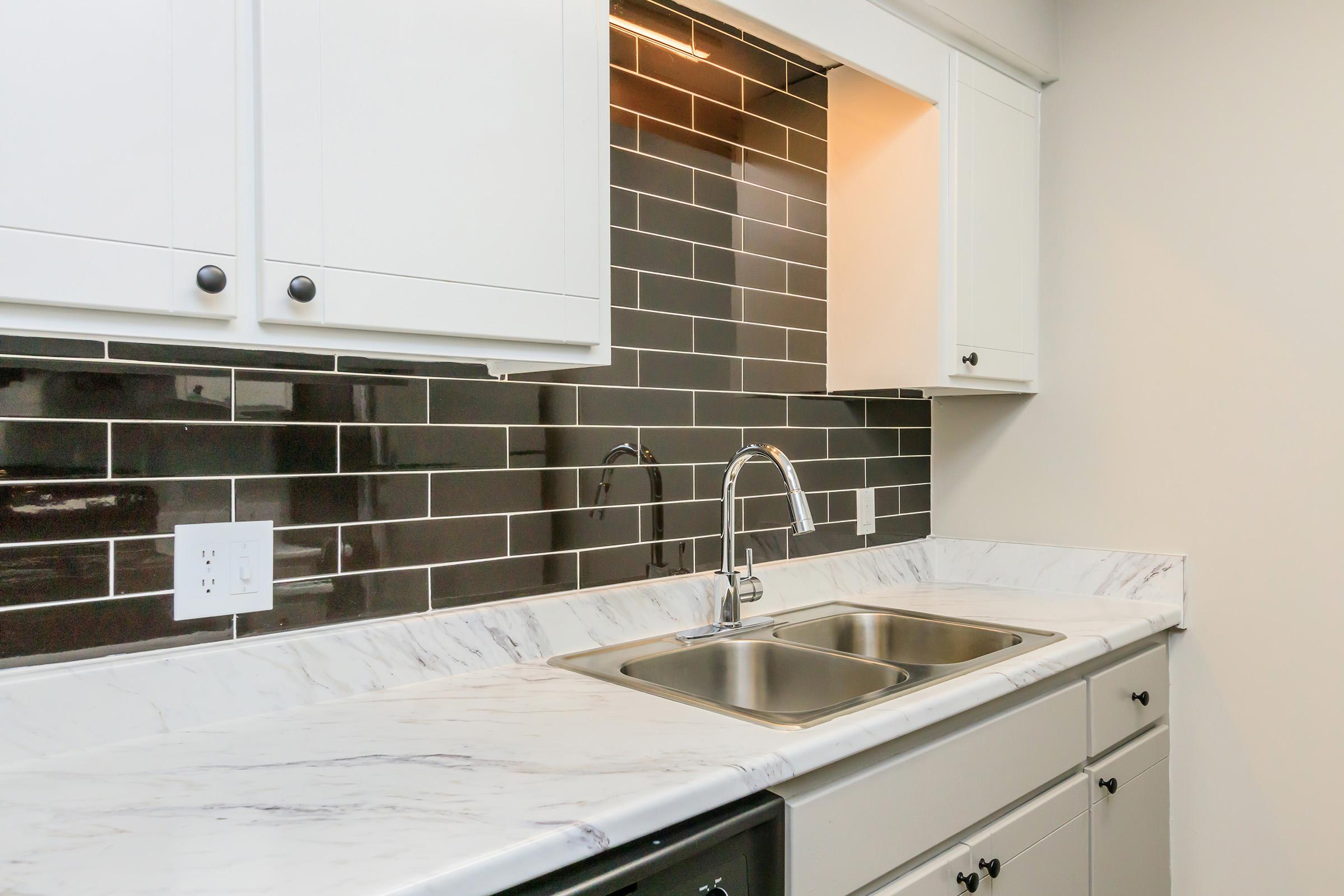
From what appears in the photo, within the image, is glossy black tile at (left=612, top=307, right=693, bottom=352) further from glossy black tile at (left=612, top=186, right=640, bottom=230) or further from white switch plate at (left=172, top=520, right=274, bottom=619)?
white switch plate at (left=172, top=520, right=274, bottom=619)

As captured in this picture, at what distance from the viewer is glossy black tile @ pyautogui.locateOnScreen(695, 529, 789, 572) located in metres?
1.94

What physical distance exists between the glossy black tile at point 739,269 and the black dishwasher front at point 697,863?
118 cm

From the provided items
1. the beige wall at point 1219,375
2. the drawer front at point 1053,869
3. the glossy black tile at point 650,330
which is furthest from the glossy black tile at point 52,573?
the beige wall at point 1219,375

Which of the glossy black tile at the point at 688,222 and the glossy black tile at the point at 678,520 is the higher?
the glossy black tile at the point at 688,222

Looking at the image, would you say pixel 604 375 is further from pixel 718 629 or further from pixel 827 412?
pixel 827 412

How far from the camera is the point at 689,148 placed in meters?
1.91

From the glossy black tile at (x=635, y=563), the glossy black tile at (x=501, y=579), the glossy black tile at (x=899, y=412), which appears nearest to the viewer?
the glossy black tile at (x=501, y=579)

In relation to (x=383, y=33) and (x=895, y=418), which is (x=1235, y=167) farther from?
(x=383, y=33)

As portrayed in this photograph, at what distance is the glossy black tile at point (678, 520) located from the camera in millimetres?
1825

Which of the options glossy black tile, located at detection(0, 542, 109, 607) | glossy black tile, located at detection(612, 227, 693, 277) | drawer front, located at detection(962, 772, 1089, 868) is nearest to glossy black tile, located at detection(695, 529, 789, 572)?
glossy black tile, located at detection(612, 227, 693, 277)

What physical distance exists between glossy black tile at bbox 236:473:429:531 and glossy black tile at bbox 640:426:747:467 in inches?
20.4

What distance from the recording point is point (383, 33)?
1.09 m

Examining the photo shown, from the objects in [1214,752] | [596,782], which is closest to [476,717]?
[596,782]

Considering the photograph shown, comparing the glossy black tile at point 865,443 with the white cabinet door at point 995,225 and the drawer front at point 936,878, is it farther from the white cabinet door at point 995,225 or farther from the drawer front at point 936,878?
the drawer front at point 936,878
